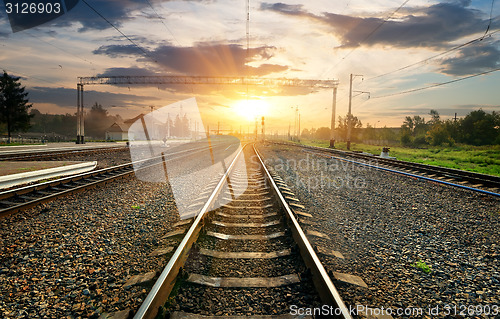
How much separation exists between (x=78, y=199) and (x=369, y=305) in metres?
6.90

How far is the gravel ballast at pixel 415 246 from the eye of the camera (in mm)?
2762

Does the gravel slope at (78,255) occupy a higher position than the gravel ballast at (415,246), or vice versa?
the gravel ballast at (415,246)

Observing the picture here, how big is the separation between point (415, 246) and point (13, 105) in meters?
74.5

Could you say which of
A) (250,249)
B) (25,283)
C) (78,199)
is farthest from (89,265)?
(78,199)

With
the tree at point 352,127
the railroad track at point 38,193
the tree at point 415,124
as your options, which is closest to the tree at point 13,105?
the railroad track at point 38,193

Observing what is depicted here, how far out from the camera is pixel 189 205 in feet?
20.3

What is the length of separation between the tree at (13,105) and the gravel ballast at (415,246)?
70.9 m

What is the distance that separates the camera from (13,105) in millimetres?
55500

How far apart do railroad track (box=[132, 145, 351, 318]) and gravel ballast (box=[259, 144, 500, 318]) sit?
0.40 metres

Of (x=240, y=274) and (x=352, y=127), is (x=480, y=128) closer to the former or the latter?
(x=352, y=127)

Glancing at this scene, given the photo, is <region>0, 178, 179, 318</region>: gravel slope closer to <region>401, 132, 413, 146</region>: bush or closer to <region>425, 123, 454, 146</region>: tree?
<region>425, 123, 454, 146</region>: tree

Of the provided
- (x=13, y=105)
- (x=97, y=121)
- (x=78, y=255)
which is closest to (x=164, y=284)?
(x=78, y=255)

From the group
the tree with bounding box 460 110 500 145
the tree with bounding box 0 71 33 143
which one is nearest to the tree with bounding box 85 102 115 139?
the tree with bounding box 0 71 33 143

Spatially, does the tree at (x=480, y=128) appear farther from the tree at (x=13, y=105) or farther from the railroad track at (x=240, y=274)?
the tree at (x=13, y=105)
